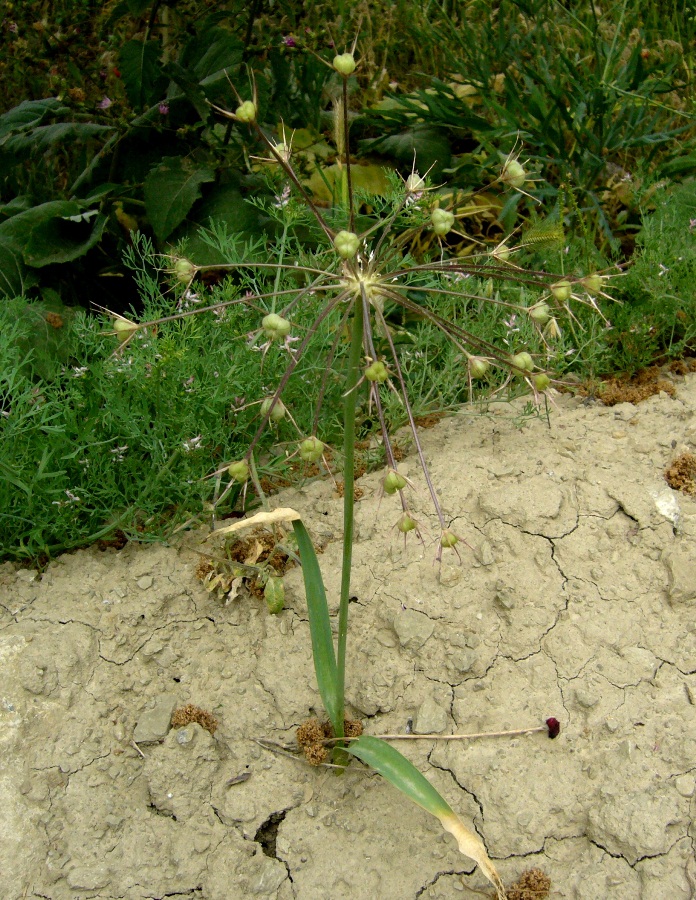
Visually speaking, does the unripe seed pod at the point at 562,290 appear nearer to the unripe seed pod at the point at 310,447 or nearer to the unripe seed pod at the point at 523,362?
the unripe seed pod at the point at 523,362

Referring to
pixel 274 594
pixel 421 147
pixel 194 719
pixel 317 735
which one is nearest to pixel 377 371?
pixel 274 594

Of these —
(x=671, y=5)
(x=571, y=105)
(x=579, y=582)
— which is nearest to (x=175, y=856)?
(x=579, y=582)

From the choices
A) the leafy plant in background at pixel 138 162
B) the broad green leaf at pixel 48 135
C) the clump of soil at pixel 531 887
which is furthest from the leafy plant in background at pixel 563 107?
the clump of soil at pixel 531 887

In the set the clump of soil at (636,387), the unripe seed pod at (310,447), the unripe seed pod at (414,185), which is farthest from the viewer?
the clump of soil at (636,387)

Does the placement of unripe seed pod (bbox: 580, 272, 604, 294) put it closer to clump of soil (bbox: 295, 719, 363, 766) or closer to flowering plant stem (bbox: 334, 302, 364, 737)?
flowering plant stem (bbox: 334, 302, 364, 737)

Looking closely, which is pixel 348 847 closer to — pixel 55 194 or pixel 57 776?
pixel 57 776

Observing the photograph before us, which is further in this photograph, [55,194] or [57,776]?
[55,194]

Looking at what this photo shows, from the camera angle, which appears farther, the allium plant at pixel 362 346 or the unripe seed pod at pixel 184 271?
the unripe seed pod at pixel 184 271
